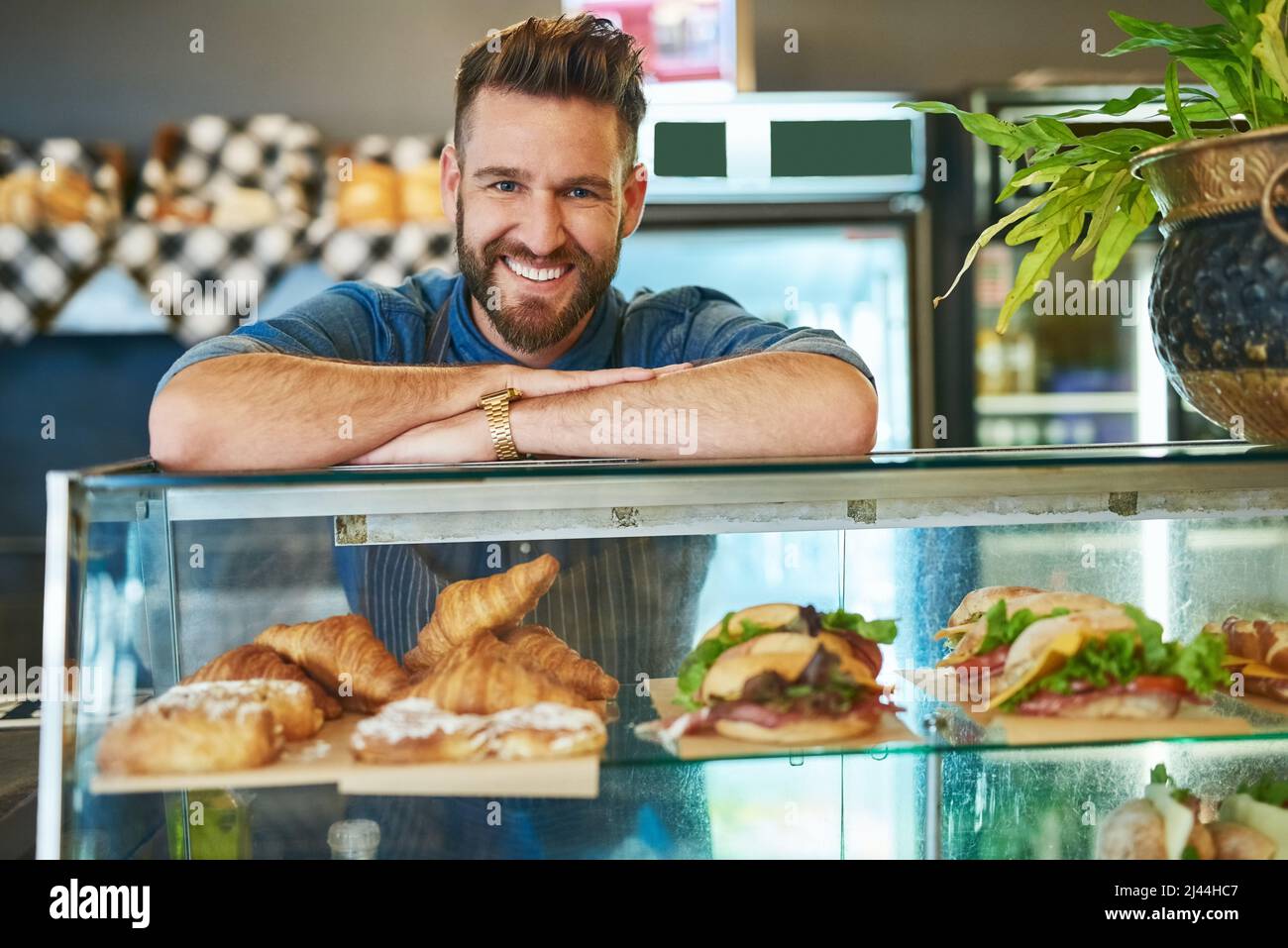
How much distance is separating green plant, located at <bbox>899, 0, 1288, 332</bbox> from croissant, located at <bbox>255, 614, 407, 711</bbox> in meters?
0.67

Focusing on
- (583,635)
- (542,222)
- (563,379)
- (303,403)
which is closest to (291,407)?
(303,403)

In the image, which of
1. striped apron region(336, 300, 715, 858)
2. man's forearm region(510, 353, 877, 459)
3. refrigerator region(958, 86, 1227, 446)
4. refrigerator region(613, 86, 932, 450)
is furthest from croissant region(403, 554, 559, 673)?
refrigerator region(958, 86, 1227, 446)

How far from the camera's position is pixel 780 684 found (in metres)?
1.01

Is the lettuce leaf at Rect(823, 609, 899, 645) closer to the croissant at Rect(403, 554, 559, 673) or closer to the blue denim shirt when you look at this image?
the croissant at Rect(403, 554, 559, 673)

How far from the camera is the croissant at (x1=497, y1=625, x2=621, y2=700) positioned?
1104 millimetres

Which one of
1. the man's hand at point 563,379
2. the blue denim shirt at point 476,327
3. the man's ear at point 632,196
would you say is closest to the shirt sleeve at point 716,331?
the blue denim shirt at point 476,327

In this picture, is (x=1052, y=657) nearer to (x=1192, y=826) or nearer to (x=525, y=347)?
(x=1192, y=826)

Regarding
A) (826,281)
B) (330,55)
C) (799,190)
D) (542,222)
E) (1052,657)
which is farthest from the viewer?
(330,55)

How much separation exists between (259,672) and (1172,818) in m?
0.88

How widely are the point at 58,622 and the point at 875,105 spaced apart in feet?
10.5

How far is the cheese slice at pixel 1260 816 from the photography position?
112 cm

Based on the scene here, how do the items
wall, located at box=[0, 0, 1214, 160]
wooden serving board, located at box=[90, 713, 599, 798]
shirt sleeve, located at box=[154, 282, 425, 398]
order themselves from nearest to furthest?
1. wooden serving board, located at box=[90, 713, 599, 798]
2. shirt sleeve, located at box=[154, 282, 425, 398]
3. wall, located at box=[0, 0, 1214, 160]

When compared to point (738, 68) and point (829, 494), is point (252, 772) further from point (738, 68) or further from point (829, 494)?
point (738, 68)
